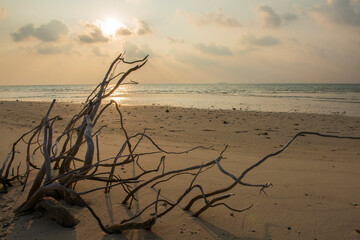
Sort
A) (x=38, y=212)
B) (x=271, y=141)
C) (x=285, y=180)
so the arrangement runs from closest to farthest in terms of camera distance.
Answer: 1. (x=38, y=212)
2. (x=285, y=180)
3. (x=271, y=141)

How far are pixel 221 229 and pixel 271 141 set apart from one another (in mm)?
4566

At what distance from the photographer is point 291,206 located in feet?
7.09

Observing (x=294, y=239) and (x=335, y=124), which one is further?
(x=335, y=124)

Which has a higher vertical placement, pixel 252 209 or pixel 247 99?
pixel 247 99

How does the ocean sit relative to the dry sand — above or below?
above

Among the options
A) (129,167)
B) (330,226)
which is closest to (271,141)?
(129,167)

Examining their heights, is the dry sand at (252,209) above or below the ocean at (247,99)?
below

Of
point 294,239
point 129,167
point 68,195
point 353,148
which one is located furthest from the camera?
point 353,148

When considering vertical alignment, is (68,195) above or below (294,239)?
above

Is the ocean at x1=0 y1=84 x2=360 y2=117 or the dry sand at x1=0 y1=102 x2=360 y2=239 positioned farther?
the ocean at x1=0 y1=84 x2=360 y2=117

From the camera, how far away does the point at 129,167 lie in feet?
10.4

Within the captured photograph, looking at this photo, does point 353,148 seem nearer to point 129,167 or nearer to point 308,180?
point 308,180

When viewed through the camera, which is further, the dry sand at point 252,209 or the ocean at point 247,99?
the ocean at point 247,99

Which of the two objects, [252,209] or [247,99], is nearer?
[252,209]
